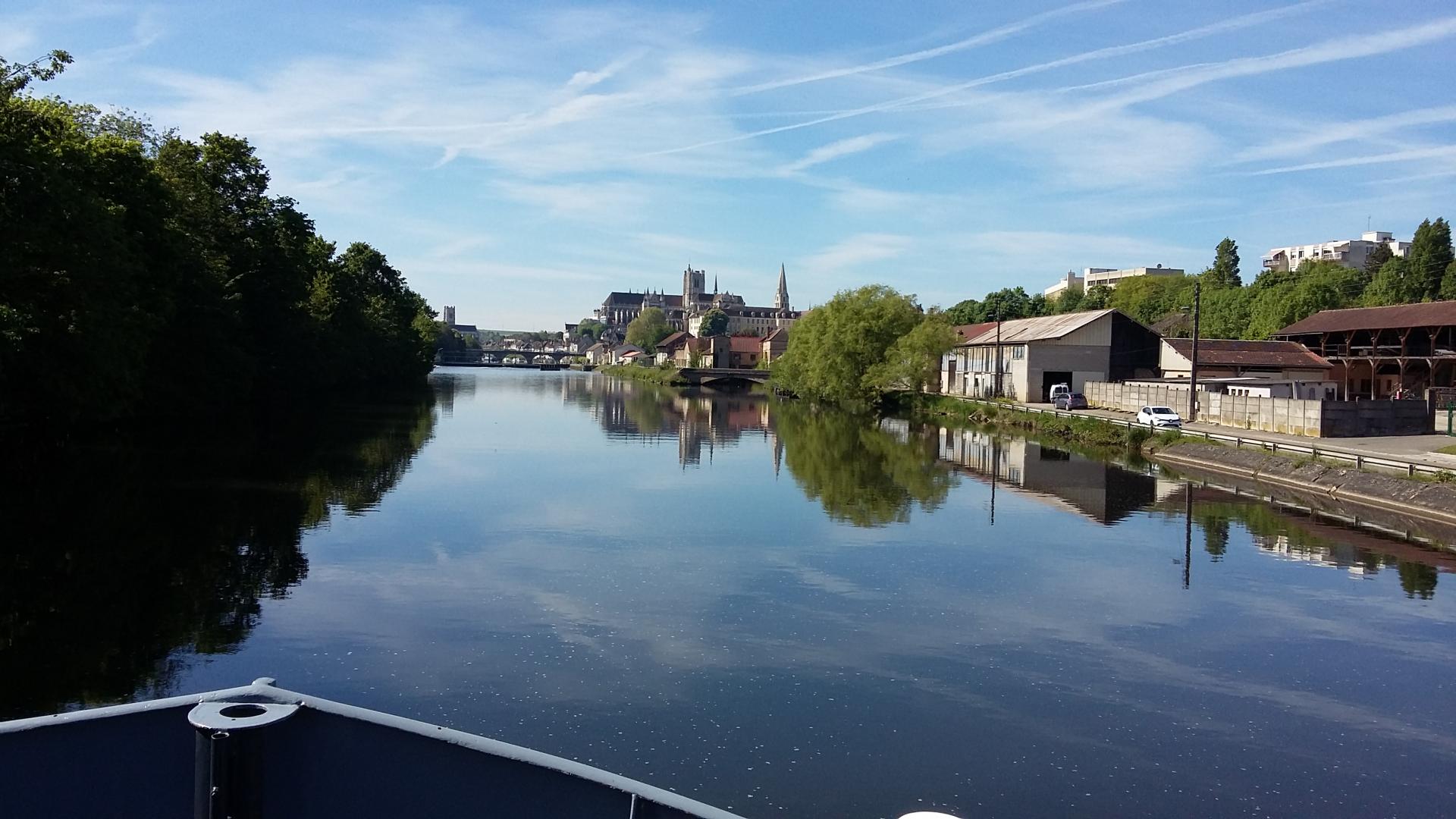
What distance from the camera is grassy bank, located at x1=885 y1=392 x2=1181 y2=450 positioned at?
1647 inches

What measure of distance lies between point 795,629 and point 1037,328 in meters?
57.4

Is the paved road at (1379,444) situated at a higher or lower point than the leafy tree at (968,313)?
lower

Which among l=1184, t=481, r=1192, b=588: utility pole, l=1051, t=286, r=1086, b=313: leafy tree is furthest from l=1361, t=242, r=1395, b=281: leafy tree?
l=1184, t=481, r=1192, b=588: utility pole

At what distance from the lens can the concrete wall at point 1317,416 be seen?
39.0 metres

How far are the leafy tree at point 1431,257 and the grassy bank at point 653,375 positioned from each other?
68.8 m

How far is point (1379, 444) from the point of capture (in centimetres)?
3675

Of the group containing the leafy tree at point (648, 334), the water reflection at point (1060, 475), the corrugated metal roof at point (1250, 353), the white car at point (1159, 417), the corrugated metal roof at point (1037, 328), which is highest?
the leafy tree at point (648, 334)

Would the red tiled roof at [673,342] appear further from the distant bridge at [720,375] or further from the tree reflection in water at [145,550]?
the tree reflection in water at [145,550]

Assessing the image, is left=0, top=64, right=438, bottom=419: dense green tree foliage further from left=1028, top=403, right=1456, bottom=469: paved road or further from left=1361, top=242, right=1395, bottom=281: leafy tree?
left=1361, top=242, right=1395, bottom=281: leafy tree

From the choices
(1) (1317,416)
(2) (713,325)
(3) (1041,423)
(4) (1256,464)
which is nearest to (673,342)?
(2) (713,325)

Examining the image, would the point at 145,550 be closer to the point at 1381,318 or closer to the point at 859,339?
the point at 859,339

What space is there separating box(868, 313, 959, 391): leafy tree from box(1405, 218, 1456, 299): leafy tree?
42053 mm

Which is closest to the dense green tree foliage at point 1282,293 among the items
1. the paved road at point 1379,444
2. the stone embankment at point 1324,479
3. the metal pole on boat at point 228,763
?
the paved road at point 1379,444

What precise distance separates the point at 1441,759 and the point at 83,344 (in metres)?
28.4
